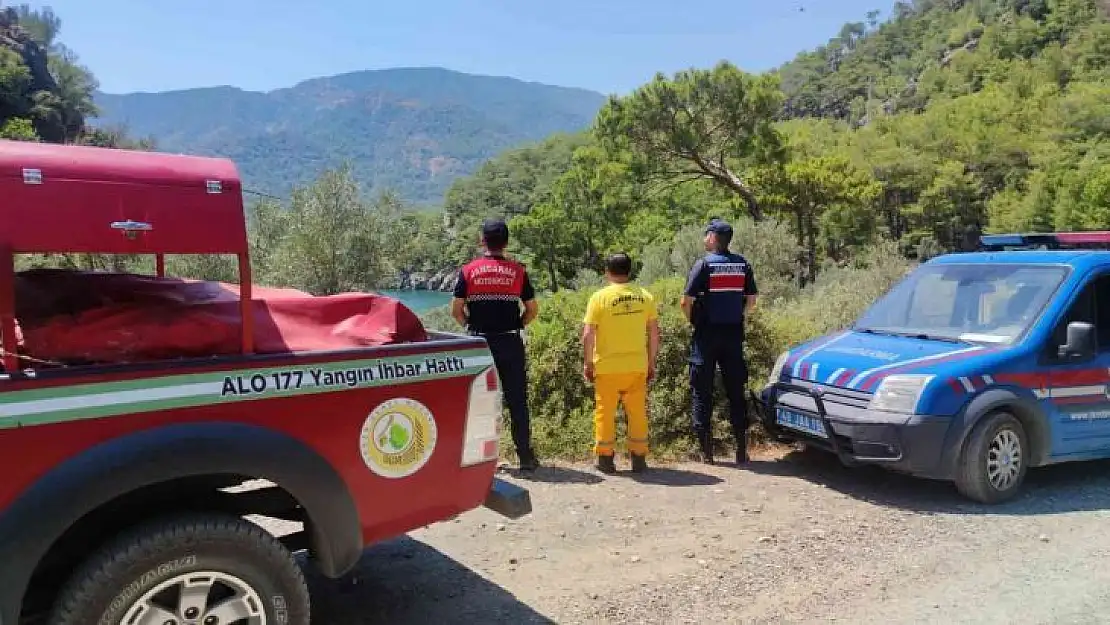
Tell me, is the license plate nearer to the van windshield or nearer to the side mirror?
the van windshield

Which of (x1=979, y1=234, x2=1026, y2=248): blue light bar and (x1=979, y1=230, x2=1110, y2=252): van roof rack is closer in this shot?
(x1=979, y1=230, x2=1110, y2=252): van roof rack

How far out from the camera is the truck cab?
5430 millimetres

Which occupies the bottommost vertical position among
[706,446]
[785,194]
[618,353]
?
[706,446]

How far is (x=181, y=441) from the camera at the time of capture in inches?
108

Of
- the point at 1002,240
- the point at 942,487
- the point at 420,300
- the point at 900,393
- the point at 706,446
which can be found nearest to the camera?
the point at 900,393

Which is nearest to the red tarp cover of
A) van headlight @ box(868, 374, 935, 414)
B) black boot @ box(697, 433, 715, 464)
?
van headlight @ box(868, 374, 935, 414)

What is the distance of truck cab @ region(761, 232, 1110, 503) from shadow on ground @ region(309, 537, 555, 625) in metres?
2.92

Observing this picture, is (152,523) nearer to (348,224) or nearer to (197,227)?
(197,227)

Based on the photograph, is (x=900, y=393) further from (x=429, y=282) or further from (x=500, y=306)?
(x=429, y=282)

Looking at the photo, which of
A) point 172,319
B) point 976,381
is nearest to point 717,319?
point 976,381

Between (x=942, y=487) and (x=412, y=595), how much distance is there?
164 inches

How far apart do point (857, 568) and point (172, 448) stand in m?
3.75

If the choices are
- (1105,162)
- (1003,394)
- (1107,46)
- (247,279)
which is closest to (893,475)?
(1003,394)

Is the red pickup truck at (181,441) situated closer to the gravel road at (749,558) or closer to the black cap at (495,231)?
the gravel road at (749,558)
